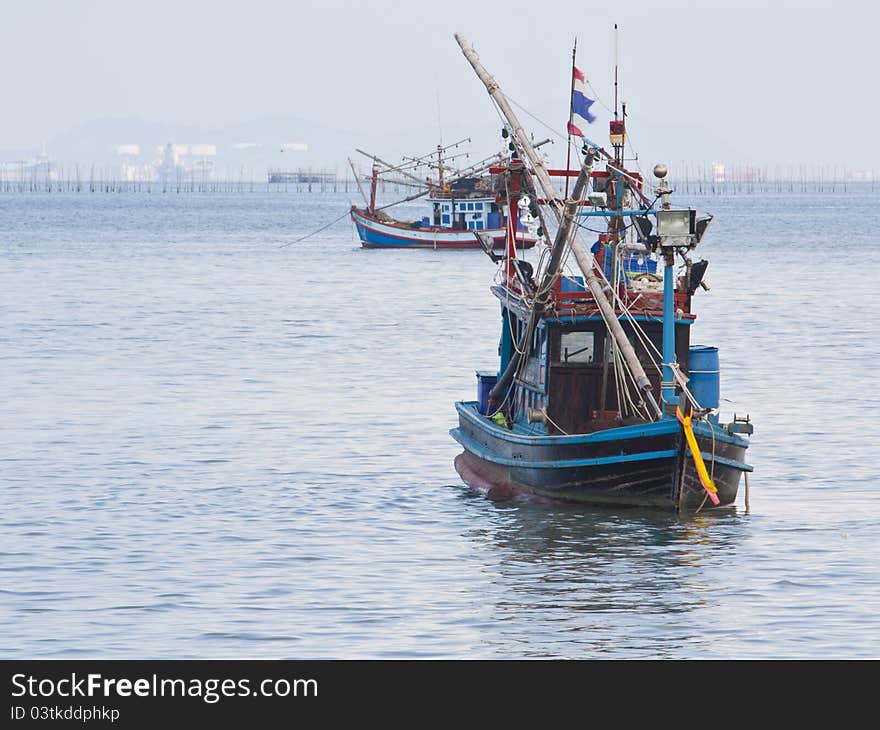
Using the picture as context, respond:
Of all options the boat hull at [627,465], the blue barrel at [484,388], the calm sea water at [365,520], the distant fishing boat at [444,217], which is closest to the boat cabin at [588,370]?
the boat hull at [627,465]

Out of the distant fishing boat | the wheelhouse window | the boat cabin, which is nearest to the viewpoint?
the boat cabin

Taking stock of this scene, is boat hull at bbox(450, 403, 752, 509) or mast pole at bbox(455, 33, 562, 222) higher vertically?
mast pole at bbox(455, 33, 562, 222)

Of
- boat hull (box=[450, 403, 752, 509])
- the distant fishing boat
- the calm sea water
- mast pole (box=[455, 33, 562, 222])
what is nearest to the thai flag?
mast pole (box=[455, 33, 562, 222])

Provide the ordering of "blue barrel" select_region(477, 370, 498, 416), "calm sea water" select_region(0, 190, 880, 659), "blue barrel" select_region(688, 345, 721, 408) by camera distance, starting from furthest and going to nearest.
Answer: "blue barrel" select_region(477, 370, 498, 416), "blue barrel" select_region(688, 345, 721, 408), "calm sea water" select_region(0, 190, 880, 659)

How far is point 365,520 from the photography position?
3166 cm

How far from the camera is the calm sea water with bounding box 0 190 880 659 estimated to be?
2383cm

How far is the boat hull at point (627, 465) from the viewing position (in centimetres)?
2933

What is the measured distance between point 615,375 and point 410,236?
112m

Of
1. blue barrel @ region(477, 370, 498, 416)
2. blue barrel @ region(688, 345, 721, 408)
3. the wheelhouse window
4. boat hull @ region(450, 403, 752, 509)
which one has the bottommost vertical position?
boat hull @ region(450, 403, 752, 509)

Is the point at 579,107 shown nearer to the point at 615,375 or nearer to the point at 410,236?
the point at 615,375

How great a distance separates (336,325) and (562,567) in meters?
47.7

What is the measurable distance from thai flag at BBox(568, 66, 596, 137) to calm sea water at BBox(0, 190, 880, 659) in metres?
7.30

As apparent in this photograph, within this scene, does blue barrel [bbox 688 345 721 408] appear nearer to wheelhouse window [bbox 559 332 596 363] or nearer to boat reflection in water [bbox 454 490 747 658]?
wheelhouse window [bbox 559 332 596 363]

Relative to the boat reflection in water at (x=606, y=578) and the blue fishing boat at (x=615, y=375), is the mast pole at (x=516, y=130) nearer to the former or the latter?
the blue fishing boat at (x=615, y=375)
